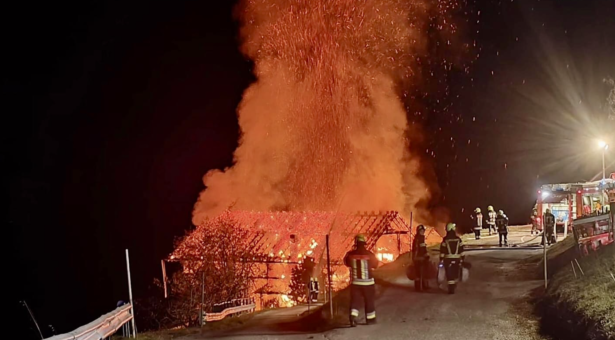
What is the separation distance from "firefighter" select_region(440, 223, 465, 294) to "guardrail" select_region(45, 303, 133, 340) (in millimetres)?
7094

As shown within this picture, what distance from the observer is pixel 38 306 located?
5181 cm

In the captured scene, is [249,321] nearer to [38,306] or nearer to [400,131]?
[400,131]

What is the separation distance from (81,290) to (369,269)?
5341 cm

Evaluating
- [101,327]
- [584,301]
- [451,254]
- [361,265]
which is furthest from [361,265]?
[101,327]

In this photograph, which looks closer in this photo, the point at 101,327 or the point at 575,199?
the point at 101,327

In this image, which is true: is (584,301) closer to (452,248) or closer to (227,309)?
(452,248)

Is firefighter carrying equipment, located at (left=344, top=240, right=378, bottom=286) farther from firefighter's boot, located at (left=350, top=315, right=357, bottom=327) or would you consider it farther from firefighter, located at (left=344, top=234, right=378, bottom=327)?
firefighter's boot, located at (left=350, top=315, right=357, bottom=327)

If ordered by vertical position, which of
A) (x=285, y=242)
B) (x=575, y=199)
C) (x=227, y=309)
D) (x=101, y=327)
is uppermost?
(x=575, y=199)

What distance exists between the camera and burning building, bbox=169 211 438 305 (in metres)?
24.7

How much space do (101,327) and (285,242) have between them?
616 inches

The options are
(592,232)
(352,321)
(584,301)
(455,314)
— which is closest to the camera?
(584,301)

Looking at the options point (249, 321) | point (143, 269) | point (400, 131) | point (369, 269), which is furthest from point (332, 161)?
point (143, 269)

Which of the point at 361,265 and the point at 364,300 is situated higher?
the point at 361,265

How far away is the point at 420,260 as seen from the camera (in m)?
14.1
